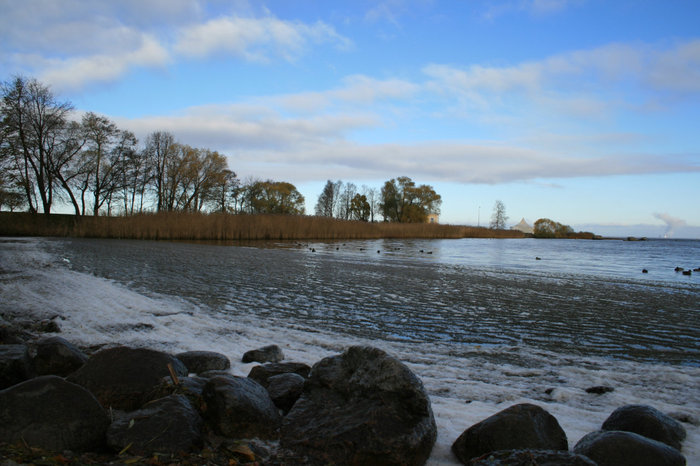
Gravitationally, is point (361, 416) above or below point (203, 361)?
above

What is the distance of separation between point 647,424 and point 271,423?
2.83 metres

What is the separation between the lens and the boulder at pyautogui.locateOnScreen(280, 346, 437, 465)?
106 inches

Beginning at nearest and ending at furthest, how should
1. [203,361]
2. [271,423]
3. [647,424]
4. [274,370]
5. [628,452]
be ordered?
[628,452], [271,423], [647,424], [274,370], [203,361]

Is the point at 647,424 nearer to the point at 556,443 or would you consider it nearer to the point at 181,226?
the point at 556,443

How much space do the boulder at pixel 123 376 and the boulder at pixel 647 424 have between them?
365 cm

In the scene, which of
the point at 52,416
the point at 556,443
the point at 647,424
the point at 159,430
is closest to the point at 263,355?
the point at 159,430

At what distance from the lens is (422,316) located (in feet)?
25.6

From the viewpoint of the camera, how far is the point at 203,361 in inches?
178

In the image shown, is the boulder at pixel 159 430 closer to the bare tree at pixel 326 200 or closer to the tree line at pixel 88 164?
the tree line at pixel 88 164

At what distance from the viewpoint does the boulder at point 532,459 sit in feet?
7.75

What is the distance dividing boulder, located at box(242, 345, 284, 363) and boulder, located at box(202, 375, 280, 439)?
1764mm

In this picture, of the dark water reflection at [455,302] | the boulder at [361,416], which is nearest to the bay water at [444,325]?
the dark water reflection at [455,302]

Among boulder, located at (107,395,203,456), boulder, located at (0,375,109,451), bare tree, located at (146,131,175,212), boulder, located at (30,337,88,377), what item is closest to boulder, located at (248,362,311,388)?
boulder, located at (107,395,203,456)

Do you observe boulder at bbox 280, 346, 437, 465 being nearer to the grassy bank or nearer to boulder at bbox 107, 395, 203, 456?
boulder at bbox 107, 395, 203, 456
